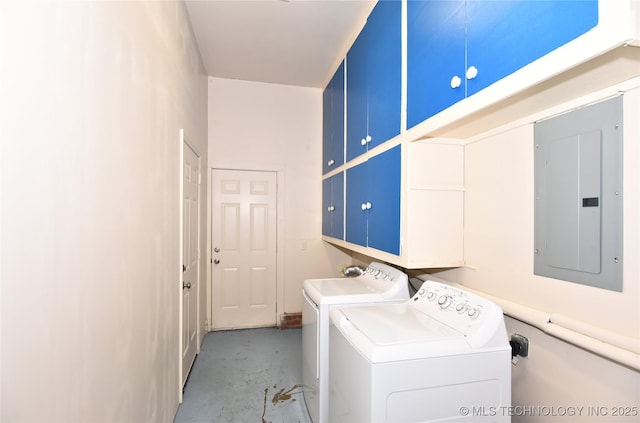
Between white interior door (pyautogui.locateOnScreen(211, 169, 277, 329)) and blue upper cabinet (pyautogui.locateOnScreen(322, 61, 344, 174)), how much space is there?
729mm

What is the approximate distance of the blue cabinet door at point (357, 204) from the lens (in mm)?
2135

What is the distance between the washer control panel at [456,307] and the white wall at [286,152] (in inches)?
82.7

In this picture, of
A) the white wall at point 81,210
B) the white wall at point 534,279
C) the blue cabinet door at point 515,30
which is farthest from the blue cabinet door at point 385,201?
the white wall at point 81,210

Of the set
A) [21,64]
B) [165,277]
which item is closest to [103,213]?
[21,64]

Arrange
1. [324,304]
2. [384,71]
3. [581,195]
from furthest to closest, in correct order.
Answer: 1. [384,71]
2. [324,304]
3. [581,195]

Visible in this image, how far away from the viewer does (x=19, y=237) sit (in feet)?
2.04

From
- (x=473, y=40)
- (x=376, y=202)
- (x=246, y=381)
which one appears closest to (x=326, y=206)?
(x=376, y=202)

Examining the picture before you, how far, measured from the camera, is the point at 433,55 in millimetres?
1368

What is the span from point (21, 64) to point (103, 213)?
48 cm

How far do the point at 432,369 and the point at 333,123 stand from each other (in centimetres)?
246

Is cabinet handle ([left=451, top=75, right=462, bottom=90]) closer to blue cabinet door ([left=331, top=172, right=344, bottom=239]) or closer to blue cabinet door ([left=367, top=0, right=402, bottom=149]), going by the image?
blue cabinet door ([left=367, top=0, right=402, bottom=149])

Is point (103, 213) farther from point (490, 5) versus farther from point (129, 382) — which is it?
point (490, 5)

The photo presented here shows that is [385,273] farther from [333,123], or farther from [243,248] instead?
[243,248]

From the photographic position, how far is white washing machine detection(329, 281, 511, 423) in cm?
108
